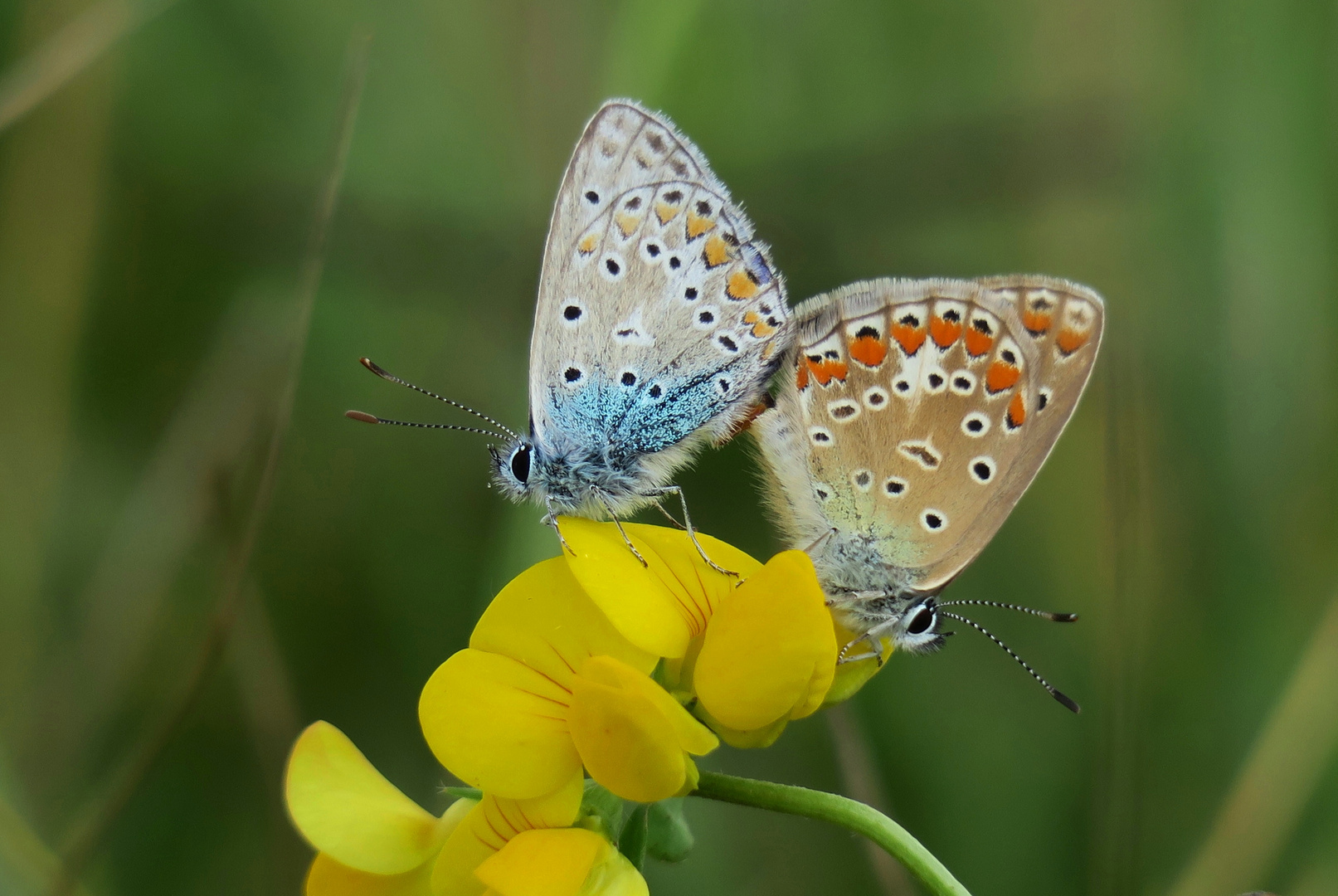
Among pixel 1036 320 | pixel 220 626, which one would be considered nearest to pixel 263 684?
pixel 220 626

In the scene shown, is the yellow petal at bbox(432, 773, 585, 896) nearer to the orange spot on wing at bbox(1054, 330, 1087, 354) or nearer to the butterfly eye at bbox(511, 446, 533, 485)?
the butterfly eye at bbox(511, 446, 533, 485)

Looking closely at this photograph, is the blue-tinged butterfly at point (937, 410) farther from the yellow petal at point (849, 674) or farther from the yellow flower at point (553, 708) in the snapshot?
the yellow flower at point (553, 708)

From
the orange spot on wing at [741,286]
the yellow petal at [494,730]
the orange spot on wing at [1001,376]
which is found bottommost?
the yellow petal at [494,730]

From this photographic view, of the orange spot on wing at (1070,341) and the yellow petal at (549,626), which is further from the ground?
the orange spot on wing at (1070,341)

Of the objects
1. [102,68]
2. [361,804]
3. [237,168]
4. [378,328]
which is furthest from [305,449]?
[361,804]

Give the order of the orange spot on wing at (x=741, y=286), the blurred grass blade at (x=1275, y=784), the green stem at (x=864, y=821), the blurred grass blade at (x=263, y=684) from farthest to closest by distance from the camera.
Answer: the blurred grass blade at (x=1275, y=784) < the blurred grass blade at (x=263, y=684) < the orange spot on wing at (x=741, y=286) < the green stem at (x=864, y=821)

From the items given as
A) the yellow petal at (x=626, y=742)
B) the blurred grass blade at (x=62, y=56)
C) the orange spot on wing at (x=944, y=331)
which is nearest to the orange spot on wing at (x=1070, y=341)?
the orange spot on wing at (x=944, y=331)

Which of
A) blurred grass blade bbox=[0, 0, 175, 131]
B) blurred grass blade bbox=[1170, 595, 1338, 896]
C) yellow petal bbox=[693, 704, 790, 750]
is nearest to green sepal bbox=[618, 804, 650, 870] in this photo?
yellow petal bbox=[693, 704, 790, 750]

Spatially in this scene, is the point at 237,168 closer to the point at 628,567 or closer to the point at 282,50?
the point at 282,50
